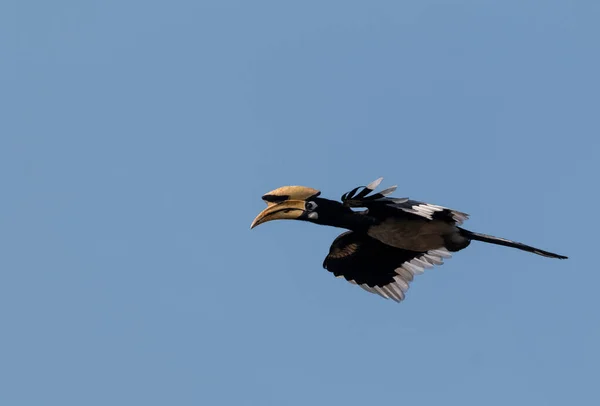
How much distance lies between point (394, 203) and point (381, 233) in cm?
135

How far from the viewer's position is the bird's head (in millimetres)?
18719

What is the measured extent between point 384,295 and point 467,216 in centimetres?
312

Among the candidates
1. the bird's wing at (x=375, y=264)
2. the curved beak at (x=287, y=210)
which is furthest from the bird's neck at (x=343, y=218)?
the bird's wing at (x=375, y=264)

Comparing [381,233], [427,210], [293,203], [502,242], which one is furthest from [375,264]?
[427,210]

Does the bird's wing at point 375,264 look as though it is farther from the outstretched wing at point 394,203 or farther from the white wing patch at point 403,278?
the outstretched wing at point 394,203

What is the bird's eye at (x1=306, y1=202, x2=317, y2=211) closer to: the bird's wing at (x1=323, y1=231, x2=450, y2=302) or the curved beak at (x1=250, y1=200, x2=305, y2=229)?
the curved beak at (x1=250, y1=200, x2=305, y2=229)

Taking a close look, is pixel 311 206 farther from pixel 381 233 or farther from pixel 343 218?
pixel 381 233

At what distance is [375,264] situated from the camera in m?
20.0

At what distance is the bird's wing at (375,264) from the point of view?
1959cm

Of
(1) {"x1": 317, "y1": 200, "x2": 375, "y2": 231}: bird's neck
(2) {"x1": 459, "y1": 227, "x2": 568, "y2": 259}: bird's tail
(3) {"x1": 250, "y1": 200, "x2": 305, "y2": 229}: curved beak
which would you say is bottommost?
(2) {"x1": 459, "y1": 227, "x2": 568, "y2": 259}: bird's tail

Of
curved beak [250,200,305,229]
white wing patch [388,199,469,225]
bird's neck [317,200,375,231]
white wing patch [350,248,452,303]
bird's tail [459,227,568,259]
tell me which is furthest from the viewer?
white wing patch [350,248,452,303]

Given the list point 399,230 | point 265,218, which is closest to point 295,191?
point 265,218

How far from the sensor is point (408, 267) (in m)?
19.8

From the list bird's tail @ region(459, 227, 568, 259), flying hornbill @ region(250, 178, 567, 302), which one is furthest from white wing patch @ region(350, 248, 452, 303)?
bird's tail @ region(459, 227, 568, 259)
